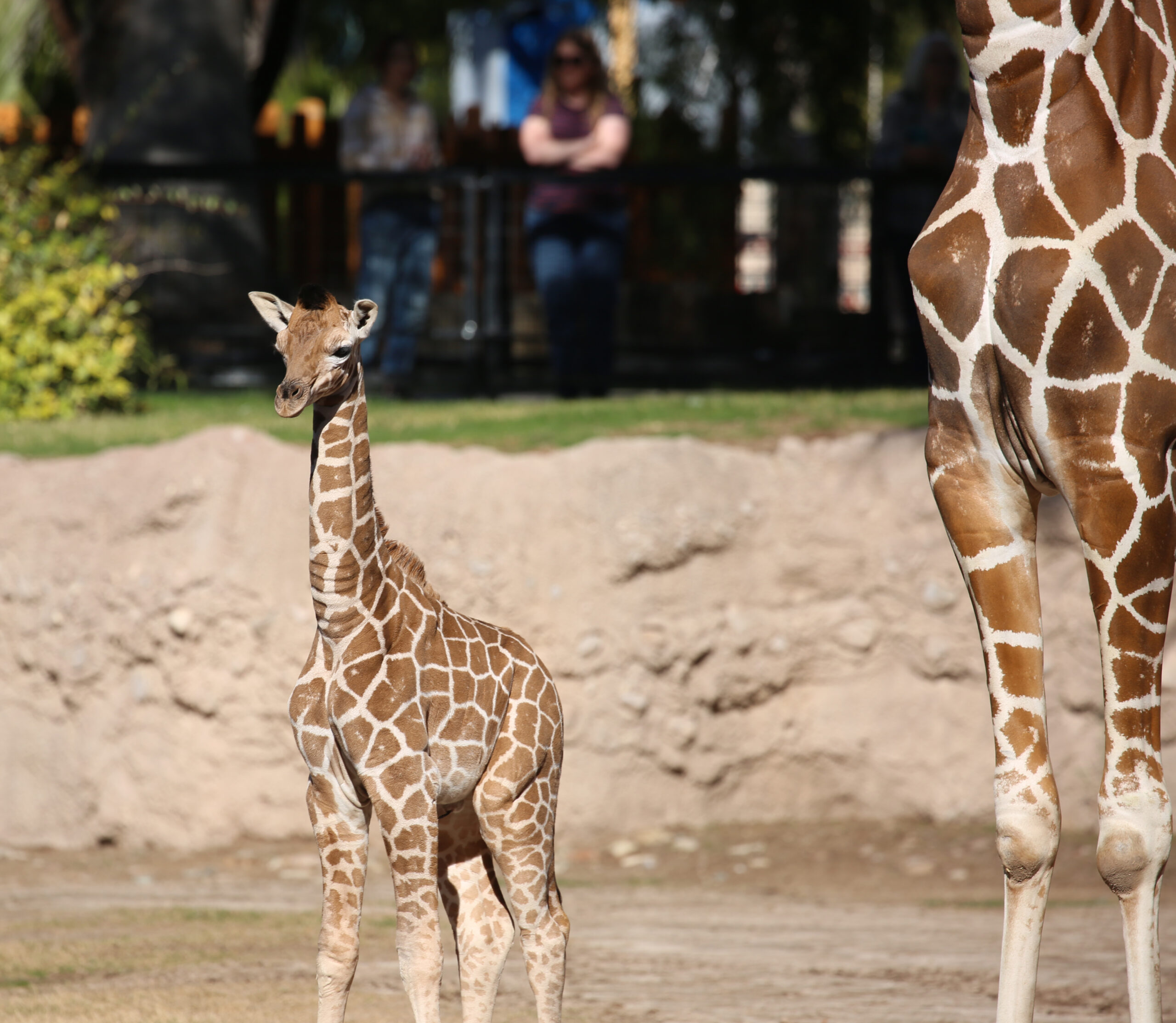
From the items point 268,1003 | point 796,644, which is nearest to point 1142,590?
point 268,1003

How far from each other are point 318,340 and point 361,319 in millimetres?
122

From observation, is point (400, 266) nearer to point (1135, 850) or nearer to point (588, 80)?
point (588, 80)

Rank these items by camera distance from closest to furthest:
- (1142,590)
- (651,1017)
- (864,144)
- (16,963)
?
(1142,590), (651,1017), (16,963), (864,144)

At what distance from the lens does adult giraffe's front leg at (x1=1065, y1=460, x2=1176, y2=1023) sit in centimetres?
311

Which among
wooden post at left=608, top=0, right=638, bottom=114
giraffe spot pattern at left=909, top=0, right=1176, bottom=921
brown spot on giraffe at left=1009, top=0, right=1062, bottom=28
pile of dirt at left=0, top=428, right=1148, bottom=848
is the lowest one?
pile of dirt at left=0, top=428, right=1148, bottom=848

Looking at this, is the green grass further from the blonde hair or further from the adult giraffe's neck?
the adult giraffe's neck

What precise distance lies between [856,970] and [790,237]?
16.4 feet

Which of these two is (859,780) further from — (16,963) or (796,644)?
(16,963)

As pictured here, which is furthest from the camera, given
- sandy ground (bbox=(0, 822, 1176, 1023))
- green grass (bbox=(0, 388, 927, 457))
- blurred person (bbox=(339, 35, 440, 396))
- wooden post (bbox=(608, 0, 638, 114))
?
wooden post (bbox=(608, 0, 638, 114))

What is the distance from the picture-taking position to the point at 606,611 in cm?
708

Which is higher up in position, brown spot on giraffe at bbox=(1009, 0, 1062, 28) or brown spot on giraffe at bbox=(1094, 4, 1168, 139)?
brown spot on giraffe at bbox=(1009, 0, 1062, 28)

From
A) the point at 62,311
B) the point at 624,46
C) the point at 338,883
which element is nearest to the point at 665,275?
the point at 62,311

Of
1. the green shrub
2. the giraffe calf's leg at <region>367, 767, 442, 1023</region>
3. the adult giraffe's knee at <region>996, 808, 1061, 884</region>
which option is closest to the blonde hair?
the green shrub

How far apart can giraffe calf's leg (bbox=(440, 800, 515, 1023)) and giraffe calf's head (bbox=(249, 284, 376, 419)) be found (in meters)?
1.05
